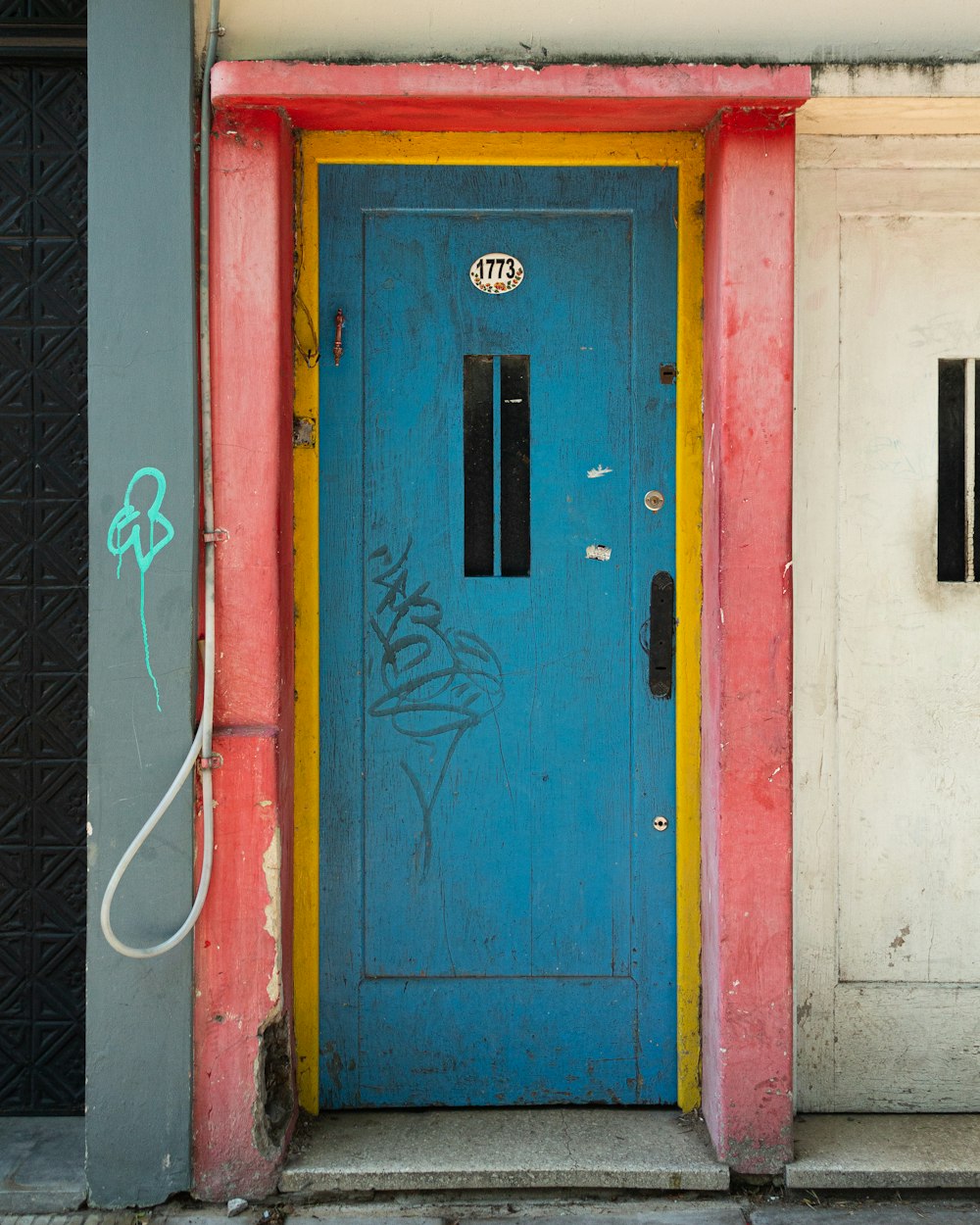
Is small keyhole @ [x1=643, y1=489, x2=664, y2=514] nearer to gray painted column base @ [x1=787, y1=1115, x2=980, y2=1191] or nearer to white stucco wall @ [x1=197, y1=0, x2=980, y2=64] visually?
white stucco wall @ [x1=197, y1=0, x2=980, y2=64]

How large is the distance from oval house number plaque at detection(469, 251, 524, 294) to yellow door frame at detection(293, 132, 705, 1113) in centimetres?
27

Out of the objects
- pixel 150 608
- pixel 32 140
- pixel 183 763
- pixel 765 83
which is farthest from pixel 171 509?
pixel 765 83

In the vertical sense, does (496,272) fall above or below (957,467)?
above

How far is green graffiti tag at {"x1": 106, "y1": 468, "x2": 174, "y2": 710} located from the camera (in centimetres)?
281

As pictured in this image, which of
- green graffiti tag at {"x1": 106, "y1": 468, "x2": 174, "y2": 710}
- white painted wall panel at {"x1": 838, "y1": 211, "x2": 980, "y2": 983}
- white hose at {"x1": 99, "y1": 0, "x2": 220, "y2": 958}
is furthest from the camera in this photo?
white painted wall panel at {"x1": 838, "y1": 211, "x2": 980, "y2": 983}

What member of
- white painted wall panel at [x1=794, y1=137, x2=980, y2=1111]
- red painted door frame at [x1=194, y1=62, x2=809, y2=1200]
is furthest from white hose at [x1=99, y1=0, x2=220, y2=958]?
white painted wall panel at [x1=794, y1=137, x2=980, y2=1111]

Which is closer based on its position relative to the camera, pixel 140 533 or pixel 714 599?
pixel 140 533

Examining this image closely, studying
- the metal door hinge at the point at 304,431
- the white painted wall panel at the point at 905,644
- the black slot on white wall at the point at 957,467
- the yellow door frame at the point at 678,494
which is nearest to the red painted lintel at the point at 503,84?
the yellow door frame at the point at 678,494

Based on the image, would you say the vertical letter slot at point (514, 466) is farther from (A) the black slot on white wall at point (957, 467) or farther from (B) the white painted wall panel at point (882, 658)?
(A) the black slot on white wall at point (957, 467)

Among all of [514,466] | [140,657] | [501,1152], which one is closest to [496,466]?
[514,466]

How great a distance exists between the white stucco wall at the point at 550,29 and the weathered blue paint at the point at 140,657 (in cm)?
25

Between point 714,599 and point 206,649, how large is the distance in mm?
1352

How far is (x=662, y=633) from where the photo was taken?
Answer: 313 centimetres

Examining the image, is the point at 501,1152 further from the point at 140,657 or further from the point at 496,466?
the point at 496,466
